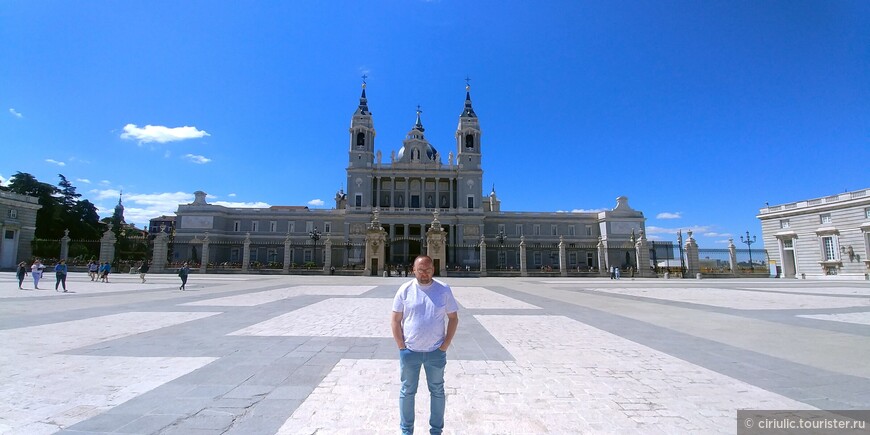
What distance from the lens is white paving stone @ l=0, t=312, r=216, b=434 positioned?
12.1 ft

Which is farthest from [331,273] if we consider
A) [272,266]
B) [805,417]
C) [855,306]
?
[805,417]

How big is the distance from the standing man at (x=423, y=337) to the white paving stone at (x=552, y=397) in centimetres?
46

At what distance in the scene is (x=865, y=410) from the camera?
12.6 ft

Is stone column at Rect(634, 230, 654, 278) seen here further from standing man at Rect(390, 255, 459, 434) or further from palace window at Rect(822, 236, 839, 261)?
standing man at Rect(390, 255, 459, 434)

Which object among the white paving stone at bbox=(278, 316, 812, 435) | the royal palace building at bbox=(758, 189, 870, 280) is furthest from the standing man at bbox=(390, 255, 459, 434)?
the royal palace building at bbox=(758, 189, 870, 280)

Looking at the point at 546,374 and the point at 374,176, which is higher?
the point at 374,176

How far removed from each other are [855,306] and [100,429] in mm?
18085

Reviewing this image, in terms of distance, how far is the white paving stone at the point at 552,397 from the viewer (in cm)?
353

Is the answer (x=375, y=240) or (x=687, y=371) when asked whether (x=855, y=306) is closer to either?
(x=687, y=371)

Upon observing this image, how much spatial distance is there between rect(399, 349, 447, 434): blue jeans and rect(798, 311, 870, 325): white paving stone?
11.1 metres

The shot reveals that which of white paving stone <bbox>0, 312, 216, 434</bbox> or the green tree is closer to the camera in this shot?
white paving stone <bbox>0, 312, 216, 434</bbox>

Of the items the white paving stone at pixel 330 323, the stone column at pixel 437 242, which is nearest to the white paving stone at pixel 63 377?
the white paving stone at pixel 330 323

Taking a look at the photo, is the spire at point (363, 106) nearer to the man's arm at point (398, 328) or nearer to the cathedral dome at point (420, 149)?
the cathedral dome at point (420, 149)

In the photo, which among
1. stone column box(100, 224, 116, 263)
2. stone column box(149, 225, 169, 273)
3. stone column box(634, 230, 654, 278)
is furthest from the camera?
stone column box(634, 230, 654, 278)
